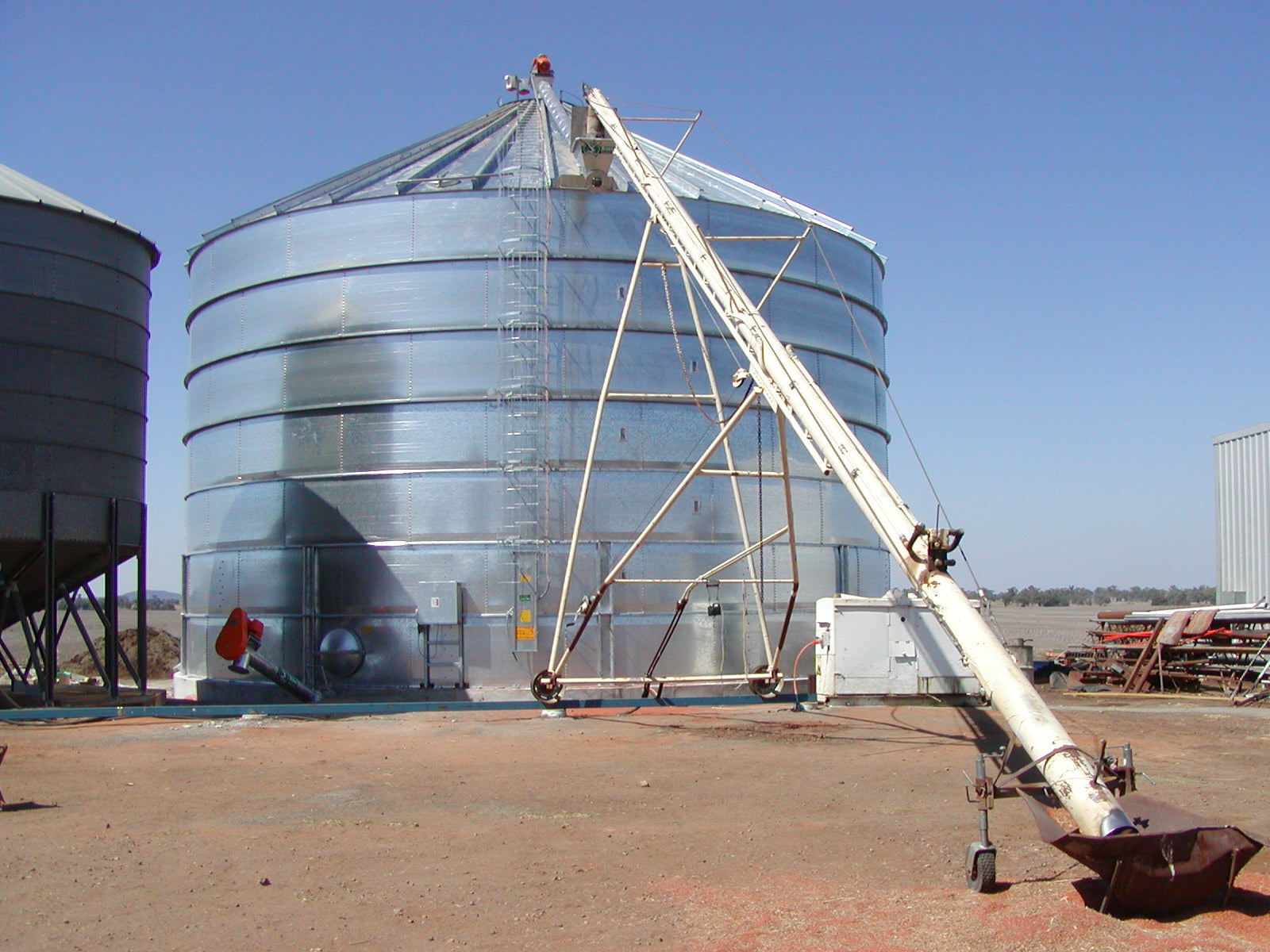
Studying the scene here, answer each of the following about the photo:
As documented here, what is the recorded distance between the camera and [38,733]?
15383mm

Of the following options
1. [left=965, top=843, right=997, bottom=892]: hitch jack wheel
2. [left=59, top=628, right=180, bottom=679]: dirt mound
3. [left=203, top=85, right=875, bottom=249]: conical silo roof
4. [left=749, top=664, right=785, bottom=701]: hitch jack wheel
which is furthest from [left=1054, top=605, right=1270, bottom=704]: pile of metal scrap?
[left=59, top=628, right=180, bottom=679]: dirt mound

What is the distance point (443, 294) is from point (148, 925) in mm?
15097

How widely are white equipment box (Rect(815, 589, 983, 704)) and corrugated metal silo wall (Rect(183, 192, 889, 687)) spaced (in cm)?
394

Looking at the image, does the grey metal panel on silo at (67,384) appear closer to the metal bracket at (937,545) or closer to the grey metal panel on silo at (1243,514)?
the metal bracket at (937,545)

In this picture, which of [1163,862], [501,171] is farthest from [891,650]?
[501,171]

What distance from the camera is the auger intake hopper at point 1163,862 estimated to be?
666 cm

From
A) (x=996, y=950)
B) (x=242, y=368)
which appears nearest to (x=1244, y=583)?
(x=242, y=368)

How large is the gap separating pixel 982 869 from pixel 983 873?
0.04 meters

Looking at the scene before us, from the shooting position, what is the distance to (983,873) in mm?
7230

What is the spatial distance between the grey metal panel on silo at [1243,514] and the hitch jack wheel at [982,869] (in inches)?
906

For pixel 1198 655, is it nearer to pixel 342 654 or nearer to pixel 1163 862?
pixel 342 654

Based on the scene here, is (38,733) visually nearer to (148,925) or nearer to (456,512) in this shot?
(456,512)

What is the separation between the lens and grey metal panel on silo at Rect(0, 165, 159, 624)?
1930 centimetres

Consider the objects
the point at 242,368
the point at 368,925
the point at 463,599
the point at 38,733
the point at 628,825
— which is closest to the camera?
the point at 368,925
